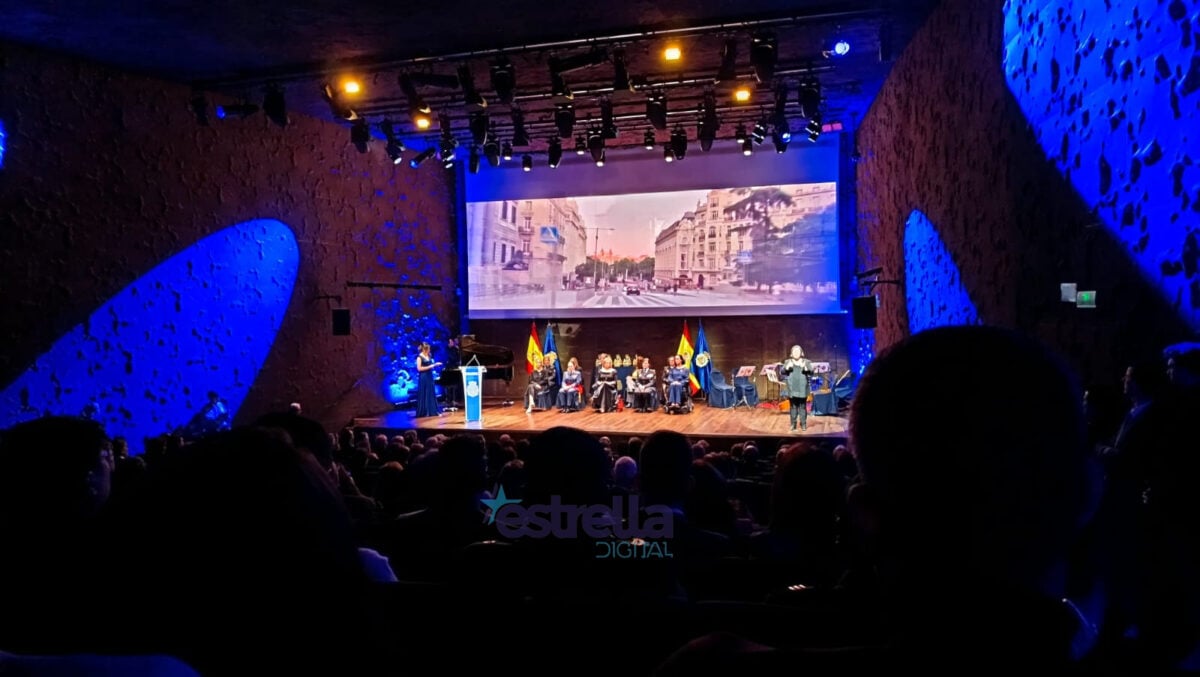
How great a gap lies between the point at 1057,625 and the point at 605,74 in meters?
8.91

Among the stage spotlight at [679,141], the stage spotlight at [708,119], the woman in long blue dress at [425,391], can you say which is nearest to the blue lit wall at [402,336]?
the woman in long blue dress at [425,391]

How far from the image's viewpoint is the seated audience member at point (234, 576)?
0.81 meters

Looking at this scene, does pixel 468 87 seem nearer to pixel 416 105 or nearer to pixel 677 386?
pixel 416 105

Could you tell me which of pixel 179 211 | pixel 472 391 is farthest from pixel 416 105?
pixel 472 391

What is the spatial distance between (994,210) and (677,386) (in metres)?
6.29

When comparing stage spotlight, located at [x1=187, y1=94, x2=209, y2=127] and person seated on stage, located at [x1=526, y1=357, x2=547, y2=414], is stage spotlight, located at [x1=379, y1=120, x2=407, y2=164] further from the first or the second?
person seated on stage, located at [x1=526, y1=357, x2=547, y2=414]

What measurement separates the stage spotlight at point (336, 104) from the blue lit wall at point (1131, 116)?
6878mm

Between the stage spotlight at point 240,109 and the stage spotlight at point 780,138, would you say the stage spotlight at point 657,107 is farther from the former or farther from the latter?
the stage spotlight at point 240,109

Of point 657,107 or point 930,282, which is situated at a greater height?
point 657,107

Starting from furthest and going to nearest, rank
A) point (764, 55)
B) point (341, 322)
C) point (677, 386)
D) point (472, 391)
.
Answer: point (677, 386)
point (472, 391)
point (341, 322)
point (764, 55)

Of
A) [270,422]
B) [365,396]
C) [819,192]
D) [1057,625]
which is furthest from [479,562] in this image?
[819,192]

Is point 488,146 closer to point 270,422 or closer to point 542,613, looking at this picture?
point 270,422

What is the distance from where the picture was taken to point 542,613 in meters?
1.56

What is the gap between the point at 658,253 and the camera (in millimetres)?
12656
